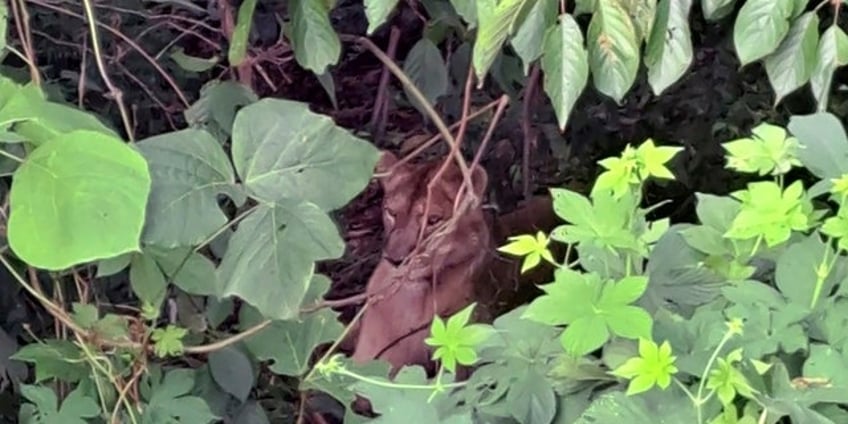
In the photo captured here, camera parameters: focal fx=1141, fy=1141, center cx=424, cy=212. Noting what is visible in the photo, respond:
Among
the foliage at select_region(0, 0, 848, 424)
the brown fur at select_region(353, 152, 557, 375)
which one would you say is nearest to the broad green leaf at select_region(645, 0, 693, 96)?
the foliage at select_region(0, 0, 848, 424)

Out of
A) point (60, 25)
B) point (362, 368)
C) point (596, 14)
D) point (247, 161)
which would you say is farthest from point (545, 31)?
point (60, 25)

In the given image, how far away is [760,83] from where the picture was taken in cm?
224

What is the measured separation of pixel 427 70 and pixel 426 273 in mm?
551

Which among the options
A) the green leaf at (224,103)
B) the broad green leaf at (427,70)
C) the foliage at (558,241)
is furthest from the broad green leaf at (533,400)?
the broad green leaf at (427,70)

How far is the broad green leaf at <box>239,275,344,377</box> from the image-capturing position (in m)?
1.14

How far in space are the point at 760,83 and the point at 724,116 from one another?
0.10 meters

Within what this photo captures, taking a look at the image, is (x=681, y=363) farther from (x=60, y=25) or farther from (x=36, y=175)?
(x=60, y=25)

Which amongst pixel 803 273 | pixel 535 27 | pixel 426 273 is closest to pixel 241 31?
pixel 535 27

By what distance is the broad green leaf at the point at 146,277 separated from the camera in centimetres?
98

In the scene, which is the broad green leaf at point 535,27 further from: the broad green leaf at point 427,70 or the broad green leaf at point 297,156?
the broad green leaf at point 427,70

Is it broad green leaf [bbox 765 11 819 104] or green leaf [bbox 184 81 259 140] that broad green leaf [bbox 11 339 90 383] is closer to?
green leaf [bbox 184 81 259 140]

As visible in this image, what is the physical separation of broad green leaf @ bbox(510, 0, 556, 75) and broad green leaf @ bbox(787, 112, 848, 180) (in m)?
0.20

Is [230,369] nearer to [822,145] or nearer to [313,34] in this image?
[313,34]

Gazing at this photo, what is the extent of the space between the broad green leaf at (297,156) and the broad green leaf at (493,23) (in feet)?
0.45
